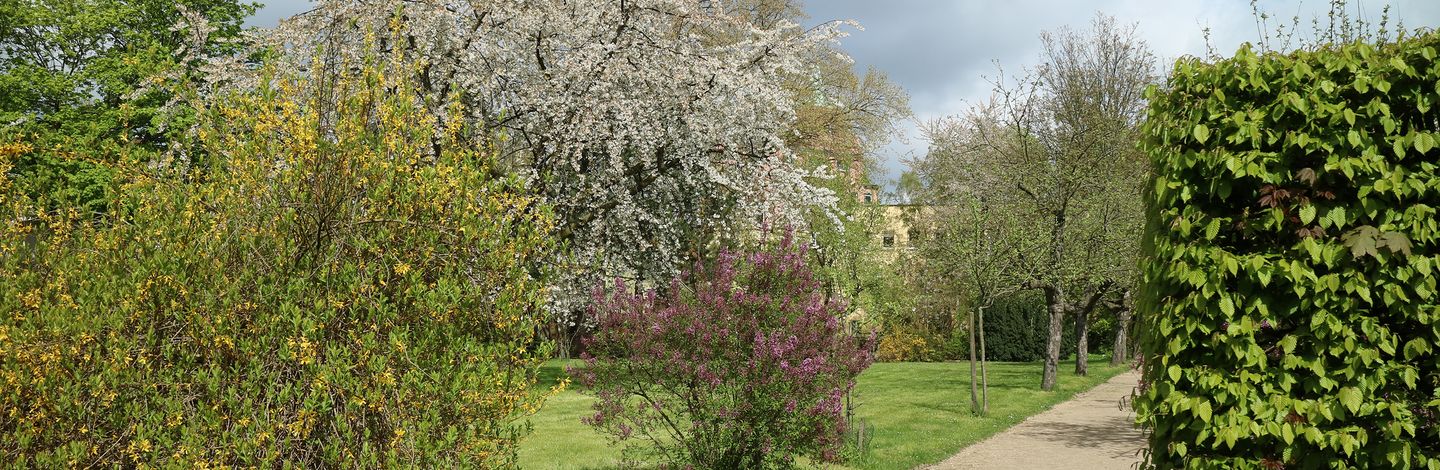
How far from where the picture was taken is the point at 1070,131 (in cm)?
2166

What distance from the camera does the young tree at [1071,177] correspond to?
17.9 metres

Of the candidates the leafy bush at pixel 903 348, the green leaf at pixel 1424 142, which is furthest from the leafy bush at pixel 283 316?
the leafy bush at pixel 903 348

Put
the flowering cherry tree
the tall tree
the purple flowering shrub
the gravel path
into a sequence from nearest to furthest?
1. the purple flowering shrub
2. the gravel path
3. the flowering cherry tree
4. the tall tree

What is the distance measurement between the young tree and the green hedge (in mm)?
13067

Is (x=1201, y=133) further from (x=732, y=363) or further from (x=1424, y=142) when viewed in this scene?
(x=732, y=363)

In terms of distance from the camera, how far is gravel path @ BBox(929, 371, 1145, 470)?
1047 cm

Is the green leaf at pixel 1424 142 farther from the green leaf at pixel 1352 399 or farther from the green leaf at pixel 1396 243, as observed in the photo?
the green leaf at pixel 1352 399

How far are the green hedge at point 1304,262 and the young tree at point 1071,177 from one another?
13067mm

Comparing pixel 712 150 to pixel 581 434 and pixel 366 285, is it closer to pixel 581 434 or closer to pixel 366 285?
pixel 581 434

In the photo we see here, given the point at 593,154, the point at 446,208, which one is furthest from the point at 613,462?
the point at 446,208

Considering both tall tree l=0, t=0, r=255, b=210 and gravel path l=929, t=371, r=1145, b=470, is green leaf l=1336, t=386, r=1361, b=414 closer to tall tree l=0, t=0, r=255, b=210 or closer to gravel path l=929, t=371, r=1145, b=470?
gravel path l=929, t=371, r=1145, b=470

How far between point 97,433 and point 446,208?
163 centimetres

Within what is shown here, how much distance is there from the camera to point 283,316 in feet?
12.2

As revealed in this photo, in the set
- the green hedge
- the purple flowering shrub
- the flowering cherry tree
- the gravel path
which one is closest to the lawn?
the gravel path
